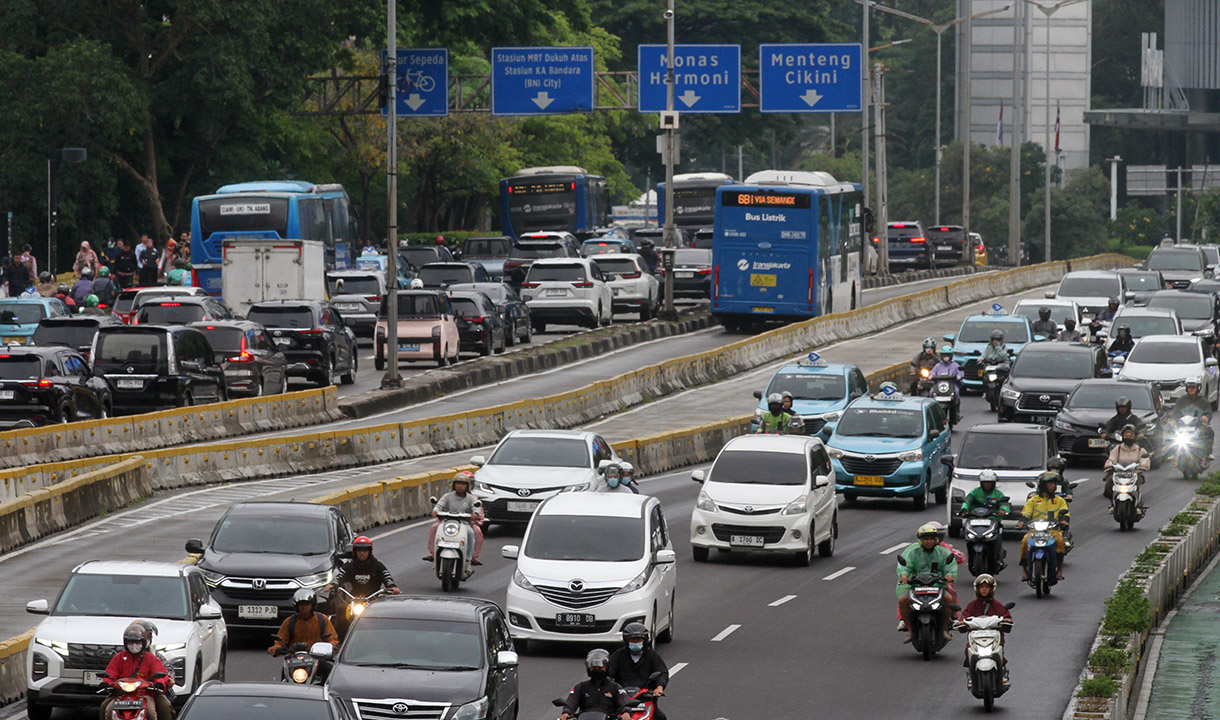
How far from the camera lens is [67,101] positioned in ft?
181

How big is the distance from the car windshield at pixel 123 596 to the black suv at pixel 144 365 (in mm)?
17647

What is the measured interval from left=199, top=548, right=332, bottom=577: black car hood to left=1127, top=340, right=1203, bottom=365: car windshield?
2393 cm

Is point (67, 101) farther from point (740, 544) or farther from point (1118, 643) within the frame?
point (1118, 643)

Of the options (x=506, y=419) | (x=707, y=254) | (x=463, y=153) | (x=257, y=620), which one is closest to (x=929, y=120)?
(x=463, y=153)

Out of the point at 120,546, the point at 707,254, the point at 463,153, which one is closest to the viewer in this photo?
the point at 120,546

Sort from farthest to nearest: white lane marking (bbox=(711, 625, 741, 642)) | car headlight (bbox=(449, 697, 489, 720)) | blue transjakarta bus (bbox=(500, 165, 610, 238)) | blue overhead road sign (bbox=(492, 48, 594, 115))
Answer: blue transjakarta bus (bbox=(500, 165, 610, 238)), blue overhead road sign (bbox=(492, 48, 594, 115)), white lane marking (bbox=(711, 625, 741, 642)), car headlight (bbox=(449, 697, 489, 720))

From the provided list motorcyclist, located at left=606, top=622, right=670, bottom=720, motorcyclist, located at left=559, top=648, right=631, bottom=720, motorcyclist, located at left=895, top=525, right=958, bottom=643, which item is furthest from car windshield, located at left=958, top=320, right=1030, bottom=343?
motorcyclist, located at left=559, top=648, right=631, bottom=720

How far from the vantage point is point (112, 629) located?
49.8ft

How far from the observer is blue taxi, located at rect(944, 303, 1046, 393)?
42.1m

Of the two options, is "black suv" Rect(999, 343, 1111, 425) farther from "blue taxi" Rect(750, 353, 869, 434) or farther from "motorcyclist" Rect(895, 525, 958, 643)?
"motorcyclist" Rect(895, 525, 958, 643)

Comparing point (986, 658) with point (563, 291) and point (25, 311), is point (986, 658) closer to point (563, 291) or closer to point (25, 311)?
point (25, 311)

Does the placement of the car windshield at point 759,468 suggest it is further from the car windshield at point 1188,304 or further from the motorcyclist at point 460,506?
the car windshield at point 1188,304

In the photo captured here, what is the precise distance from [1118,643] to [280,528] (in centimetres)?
811

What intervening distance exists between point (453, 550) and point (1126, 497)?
425 inches
